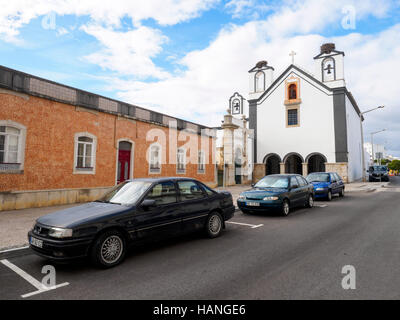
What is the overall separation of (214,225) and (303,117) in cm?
2699

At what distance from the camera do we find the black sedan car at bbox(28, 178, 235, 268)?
4164 mm

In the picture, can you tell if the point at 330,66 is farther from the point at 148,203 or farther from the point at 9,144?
the point at 148,203

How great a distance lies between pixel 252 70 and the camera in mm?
34375

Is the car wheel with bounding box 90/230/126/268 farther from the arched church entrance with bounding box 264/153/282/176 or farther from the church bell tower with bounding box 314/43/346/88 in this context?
the church bell tower with bounding box 314/43/346/88

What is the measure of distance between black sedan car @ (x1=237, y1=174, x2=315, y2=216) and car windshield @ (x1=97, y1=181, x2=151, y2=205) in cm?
491

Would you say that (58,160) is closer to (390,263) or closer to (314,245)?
(314,245)

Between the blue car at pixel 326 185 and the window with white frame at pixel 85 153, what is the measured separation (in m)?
11.6

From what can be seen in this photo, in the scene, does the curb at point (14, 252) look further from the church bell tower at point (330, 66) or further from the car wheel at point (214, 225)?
the church bell tower at point (330, 66)

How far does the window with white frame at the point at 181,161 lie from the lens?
17603 mm

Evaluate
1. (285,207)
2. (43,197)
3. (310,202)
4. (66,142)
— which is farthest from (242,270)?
(66,142)

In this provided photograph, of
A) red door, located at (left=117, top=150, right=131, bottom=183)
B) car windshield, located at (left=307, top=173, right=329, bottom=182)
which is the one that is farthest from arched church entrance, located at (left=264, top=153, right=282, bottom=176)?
red door, located at (left=117, top=150, right=131, bottom=183)

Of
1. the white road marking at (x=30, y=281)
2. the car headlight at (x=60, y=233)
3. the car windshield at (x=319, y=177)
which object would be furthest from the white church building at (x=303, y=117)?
the white road marking at (x=30, y=281)
